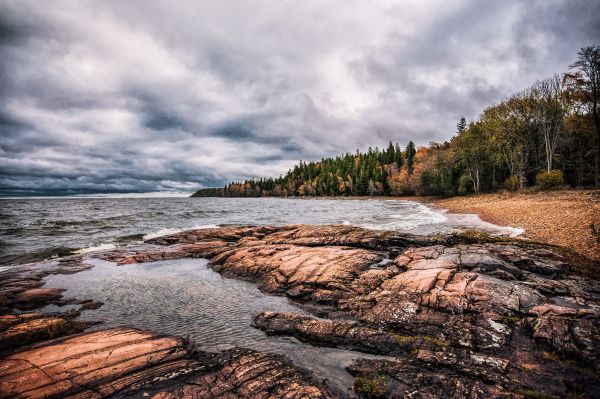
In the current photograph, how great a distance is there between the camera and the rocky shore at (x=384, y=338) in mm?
5430

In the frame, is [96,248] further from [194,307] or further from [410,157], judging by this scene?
[410,157]

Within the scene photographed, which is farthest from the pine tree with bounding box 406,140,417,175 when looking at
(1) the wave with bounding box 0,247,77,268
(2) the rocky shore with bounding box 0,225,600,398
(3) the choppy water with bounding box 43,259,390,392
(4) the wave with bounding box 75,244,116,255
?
(1) the wave with bounding box 0,247,77,268

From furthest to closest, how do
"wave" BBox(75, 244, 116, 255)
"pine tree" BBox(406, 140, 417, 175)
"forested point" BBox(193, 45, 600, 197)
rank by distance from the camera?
1. "pine tree" BBox(406, 140, 417, 175)
2. "forested point" BBox(193, 45, 600, 197)
3. "wave" BBox(75, 244, 116, 255)

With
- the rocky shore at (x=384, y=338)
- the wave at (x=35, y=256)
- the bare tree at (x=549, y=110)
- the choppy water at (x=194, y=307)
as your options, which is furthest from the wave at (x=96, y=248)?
the bare tree at (x=549, y=110)

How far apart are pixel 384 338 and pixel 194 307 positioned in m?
6.85

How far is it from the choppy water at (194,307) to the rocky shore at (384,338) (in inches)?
15.6

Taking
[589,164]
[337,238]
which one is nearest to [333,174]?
[589,164]

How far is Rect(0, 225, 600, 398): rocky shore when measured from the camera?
5.43m

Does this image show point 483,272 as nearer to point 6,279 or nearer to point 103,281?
point 103,281

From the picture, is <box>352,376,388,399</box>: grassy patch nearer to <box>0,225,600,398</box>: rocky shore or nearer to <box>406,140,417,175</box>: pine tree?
<box>0,225,600,398</box>: rocky shore

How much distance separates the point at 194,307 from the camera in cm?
1021

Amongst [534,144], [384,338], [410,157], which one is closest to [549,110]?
[534,144]

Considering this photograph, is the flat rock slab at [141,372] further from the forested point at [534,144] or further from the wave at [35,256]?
the forested point at [534,144]

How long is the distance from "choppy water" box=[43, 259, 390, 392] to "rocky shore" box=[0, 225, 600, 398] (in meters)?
0.40
